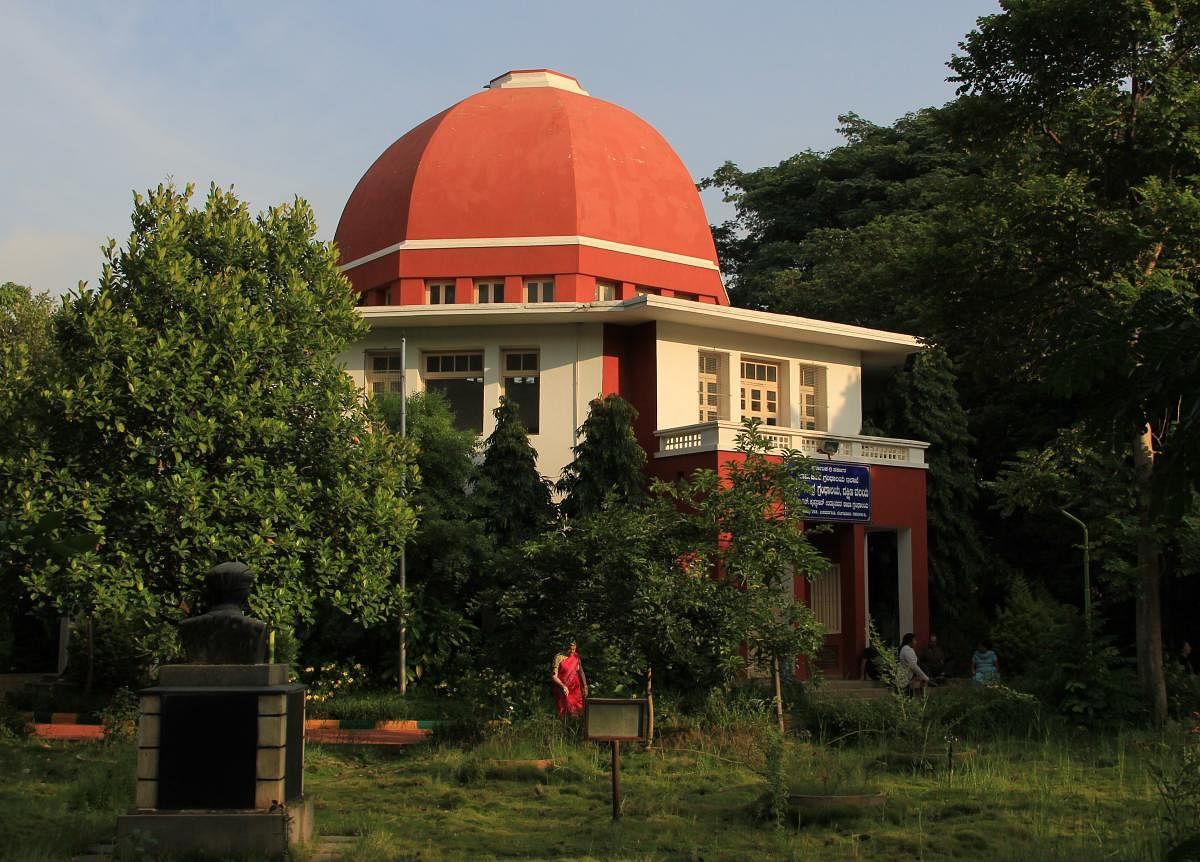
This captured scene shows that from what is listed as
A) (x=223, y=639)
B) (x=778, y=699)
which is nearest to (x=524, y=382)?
(x=778, y=699)

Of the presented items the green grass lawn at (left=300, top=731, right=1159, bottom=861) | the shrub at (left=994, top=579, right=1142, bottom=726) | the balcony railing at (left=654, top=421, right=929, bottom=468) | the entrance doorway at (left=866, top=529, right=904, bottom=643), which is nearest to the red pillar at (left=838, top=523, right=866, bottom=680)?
the balcony railing at (left=654, top=421, right=929, bottom=468)

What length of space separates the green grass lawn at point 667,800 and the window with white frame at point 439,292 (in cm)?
1286

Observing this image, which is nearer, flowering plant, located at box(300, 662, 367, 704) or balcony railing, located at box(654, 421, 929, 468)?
flowering plant, located at box(300, 662, 367, 704)

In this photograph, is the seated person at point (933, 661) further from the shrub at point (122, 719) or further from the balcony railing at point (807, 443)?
the shrub at point (122, 719)

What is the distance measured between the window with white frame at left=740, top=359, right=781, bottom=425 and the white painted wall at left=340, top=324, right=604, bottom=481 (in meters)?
3.00

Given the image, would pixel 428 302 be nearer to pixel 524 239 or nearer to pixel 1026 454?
pixel 524 239

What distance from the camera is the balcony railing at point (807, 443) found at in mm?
22719

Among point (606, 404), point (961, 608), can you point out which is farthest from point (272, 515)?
point (961, 608)

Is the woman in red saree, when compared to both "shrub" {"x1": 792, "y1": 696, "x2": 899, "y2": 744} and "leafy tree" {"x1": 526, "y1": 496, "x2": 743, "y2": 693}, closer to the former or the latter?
"leafy tree" {"x1": 526, "y1": 496, "x2": 743, "y2": 693}

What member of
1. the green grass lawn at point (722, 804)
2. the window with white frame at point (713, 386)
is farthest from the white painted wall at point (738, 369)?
the green grass lawn at point (722, 804)

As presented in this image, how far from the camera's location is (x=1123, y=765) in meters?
12.0

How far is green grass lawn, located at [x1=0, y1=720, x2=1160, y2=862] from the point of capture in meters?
8.82

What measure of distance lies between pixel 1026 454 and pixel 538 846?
11.6m

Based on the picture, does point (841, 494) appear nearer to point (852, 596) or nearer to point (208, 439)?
point (852, 596)
